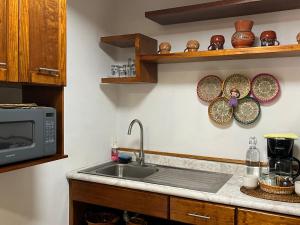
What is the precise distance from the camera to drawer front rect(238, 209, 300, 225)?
5.04ft

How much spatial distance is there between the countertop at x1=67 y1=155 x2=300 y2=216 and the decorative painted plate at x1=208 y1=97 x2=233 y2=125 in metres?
0.41

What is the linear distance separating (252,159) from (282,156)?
0.28 m

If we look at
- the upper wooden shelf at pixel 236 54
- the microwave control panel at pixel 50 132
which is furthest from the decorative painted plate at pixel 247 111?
the microwave control panel at pixel 50 132

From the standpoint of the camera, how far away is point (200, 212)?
5.78 feet

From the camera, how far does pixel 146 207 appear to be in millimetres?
1921

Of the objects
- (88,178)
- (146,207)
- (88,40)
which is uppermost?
→ (88,40)

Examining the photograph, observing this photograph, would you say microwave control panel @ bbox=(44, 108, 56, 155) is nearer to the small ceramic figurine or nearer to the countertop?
the countertop

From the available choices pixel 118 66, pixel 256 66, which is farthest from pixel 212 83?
pixel 118 66

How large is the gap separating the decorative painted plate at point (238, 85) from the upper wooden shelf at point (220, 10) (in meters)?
0.45

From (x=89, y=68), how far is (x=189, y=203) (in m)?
1.30

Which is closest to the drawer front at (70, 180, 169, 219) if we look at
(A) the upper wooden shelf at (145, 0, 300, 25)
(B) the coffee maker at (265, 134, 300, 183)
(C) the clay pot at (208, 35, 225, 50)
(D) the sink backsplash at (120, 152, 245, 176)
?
(D) the sink backsplash at (120, 152, 245, 176)

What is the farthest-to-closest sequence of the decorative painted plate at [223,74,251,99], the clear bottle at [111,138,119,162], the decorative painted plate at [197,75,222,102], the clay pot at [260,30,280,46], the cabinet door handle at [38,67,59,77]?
the clear bottle at [111,138,119,162]
the decorative painted plate at [197,75,222,102]
the decorative painted plate at [223,74,251,99]
the clay pot at [260,30,280,46]
the cabinet door handle at [38,67,59,77]

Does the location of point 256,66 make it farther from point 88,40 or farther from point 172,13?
point 88,40

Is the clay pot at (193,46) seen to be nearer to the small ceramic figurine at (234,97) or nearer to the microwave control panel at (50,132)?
the small ceramic figurine at (234,97)
